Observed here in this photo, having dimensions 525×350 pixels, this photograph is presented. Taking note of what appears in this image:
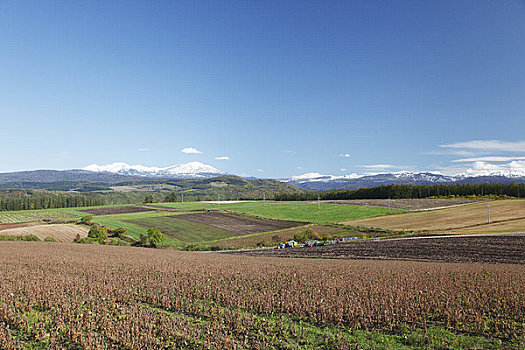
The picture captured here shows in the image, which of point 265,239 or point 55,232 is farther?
point 55,232

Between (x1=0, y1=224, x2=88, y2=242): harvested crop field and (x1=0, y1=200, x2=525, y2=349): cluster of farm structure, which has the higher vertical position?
(x1=0, y1=200, x2=525, y2=349): cluster of farm structure

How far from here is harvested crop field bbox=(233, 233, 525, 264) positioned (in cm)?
3077

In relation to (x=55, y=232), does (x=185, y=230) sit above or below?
below

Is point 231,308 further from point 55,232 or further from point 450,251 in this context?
point 55,232

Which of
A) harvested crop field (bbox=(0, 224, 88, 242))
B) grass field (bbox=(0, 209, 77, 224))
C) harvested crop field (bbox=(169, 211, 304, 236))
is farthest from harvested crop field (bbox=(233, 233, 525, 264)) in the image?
grass field (bbox=(0, 209, 77, 224))

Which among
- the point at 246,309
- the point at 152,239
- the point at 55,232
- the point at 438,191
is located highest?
the point at 438,191

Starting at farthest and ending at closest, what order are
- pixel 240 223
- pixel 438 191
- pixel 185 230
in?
pixel 438 191 < pixel 240 223 < pixel 185 230

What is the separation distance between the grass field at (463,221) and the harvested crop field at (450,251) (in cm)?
1114

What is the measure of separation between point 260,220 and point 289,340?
81.5 meters

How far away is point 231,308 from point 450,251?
34.8m

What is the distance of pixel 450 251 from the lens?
35344 millimetres

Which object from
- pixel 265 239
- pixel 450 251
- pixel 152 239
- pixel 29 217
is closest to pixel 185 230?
pixel 152 239

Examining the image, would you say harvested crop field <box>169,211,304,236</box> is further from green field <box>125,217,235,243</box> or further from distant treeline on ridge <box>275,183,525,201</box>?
distant treeline on ridge <box>275,183,525,201</box>

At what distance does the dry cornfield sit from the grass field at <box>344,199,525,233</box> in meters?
50.0
